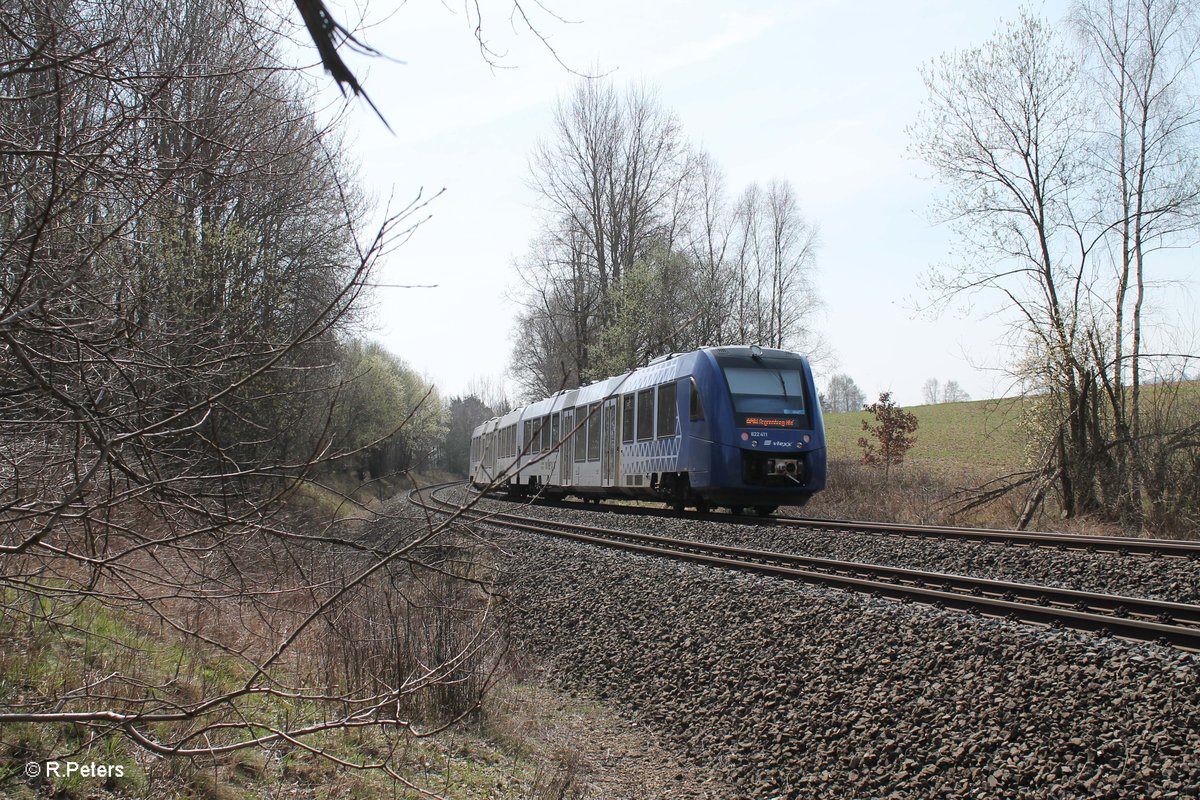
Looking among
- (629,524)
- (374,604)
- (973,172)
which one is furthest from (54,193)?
(973,172)

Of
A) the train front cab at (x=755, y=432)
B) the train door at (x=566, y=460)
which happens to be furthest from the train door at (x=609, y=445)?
the train front cab at (x=755, y=432)

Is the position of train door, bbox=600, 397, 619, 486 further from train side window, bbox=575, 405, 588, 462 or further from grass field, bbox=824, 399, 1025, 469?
grass field, bbox=824, 399, 1025, 469

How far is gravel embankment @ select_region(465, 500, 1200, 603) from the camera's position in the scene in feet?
26.0

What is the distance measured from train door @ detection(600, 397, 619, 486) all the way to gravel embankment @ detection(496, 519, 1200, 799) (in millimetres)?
10448

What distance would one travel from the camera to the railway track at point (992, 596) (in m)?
5.82

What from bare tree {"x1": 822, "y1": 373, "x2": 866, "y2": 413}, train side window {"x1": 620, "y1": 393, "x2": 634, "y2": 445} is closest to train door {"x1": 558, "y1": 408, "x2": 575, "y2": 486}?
train side window {"x1": 620, "y1": 393, "x2": 634, "y2": 445}

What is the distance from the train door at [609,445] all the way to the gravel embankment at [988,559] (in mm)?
5741

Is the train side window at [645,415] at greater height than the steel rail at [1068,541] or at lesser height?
greater

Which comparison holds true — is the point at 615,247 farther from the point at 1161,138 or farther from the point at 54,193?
the point at 54,193

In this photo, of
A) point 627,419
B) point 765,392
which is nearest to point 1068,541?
point 765,392

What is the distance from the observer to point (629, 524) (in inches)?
596

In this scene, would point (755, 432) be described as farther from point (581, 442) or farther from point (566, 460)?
point (566, 460)

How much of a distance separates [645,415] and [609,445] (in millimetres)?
2244

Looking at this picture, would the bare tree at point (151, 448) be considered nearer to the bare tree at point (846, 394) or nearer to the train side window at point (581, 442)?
the train side window at point (581, 442)
